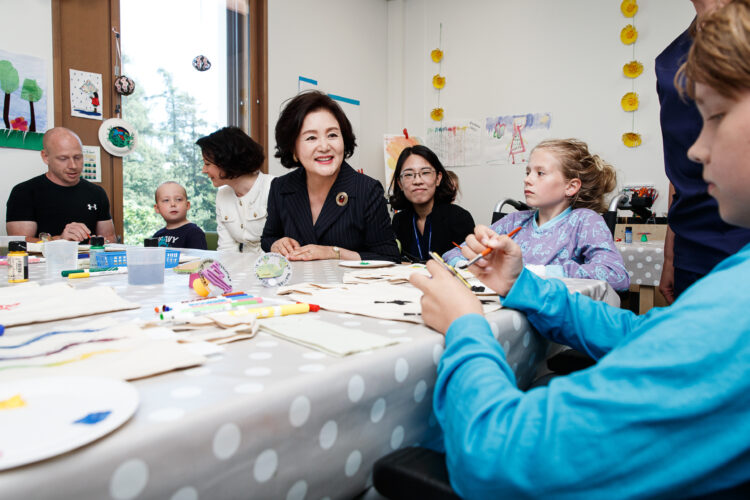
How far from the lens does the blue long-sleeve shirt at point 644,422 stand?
37cm

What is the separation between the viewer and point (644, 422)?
37 cm

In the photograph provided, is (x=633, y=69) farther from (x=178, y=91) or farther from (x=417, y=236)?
(x=178, y=91)

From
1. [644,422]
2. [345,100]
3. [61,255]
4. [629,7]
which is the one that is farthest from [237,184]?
[629,7]

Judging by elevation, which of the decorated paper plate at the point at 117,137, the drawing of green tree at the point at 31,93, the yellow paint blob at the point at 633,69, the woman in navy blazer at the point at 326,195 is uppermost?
the yellow paint blob at the point at 633,69

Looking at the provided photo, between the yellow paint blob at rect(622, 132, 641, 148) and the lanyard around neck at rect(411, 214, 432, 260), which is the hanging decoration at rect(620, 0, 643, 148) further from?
the lanyard around neck at rect(411, 214, 432, 260)

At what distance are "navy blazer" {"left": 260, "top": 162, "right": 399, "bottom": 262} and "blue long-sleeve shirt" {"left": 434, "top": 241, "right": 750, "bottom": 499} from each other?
1441mm

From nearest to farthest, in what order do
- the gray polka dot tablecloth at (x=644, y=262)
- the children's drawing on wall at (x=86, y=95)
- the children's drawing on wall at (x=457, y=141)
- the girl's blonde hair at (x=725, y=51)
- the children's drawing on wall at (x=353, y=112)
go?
the girl's blonde hair at (x=725, y=51), the gray polka dot tablecloth at (x=644, y=262), the children's drawing on wall at (x=86, y=95), the children's drawing on wall at (x=457, y=141), the children's drawing on wall at (x=353, y=112)

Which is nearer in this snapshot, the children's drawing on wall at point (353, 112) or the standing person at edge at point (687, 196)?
the standing person at edge at point (687, 196)

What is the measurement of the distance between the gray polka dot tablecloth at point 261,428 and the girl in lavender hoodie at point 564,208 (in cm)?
110

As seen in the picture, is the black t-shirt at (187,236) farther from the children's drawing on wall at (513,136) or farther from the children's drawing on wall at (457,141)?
the children's drawing on wall at (513,136)

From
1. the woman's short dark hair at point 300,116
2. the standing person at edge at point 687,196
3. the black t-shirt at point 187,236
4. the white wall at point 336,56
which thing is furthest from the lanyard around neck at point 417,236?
the white wall at point 336,56

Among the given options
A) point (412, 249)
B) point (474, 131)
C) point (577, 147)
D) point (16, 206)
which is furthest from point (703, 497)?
point (474, 131)

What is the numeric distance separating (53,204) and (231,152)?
106cm

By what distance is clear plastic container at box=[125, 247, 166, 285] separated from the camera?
1.04m
